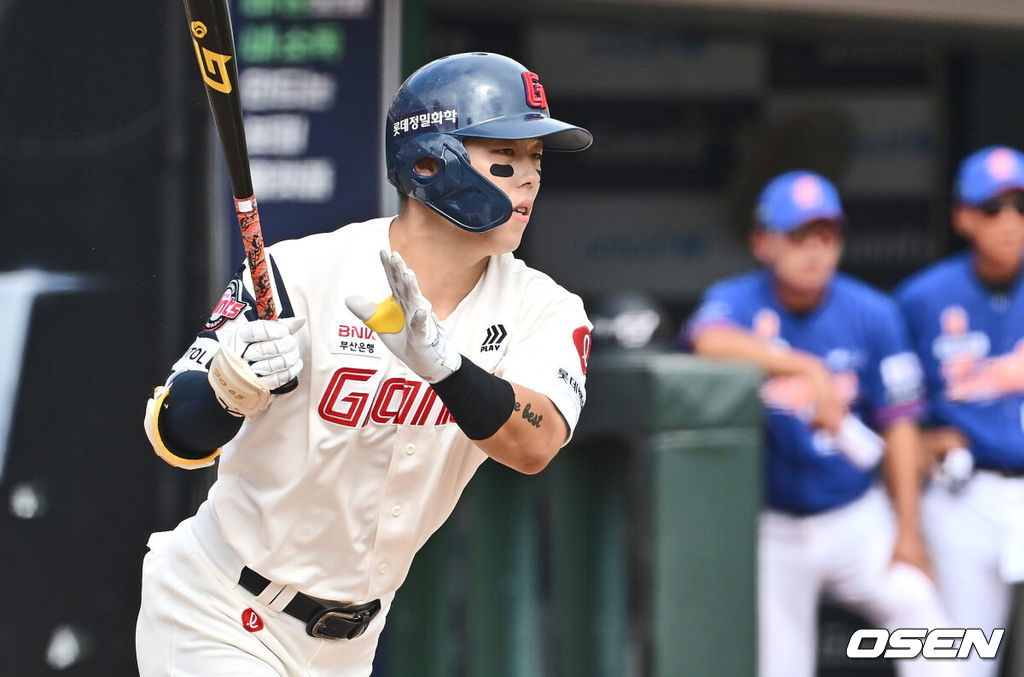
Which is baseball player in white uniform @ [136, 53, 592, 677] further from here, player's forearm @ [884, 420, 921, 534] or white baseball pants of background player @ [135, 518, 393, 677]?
player's forearm @ [884, 420, 921, 534]

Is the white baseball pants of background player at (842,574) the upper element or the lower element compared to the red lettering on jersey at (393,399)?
lower

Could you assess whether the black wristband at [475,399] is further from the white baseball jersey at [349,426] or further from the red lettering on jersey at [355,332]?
the red lettering on jersey at [355,332]

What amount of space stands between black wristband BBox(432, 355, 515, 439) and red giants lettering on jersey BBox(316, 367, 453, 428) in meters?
0.25

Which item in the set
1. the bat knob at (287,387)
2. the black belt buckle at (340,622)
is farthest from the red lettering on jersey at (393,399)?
the black belt buckle at (340,622)

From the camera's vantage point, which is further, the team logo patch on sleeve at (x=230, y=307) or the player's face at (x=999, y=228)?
the player's face at (x=999, y=228)

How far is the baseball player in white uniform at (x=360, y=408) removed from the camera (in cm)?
262

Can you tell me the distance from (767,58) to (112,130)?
2.84 meters

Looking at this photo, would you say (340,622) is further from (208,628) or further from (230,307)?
(230,307)

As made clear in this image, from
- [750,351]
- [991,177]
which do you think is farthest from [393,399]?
[991,177]

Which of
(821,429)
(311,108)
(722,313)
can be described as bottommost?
(821,429)

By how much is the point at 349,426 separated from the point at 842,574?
6.91 ft

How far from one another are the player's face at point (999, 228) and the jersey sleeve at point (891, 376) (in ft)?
1.38

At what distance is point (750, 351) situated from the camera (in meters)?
4.28

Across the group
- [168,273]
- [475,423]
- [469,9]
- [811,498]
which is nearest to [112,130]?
[168,273]
